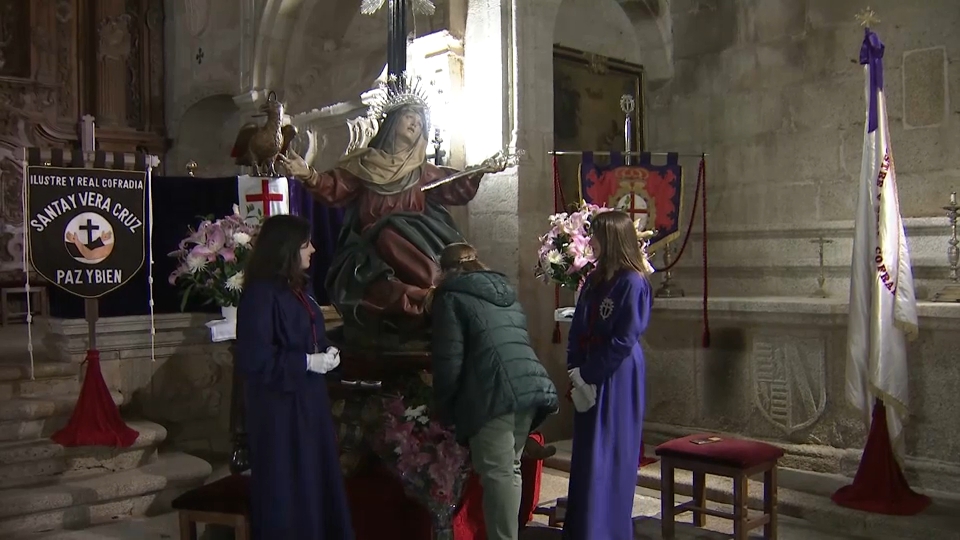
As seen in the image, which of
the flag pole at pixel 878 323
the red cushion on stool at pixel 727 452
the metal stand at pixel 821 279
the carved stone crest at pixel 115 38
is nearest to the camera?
the red cushion on stool at pixel 727 452

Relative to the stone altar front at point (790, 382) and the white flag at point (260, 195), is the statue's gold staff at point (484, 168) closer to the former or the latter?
the white flag at point (260, 195)

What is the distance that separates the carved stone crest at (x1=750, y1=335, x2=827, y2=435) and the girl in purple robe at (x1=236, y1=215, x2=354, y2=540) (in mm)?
3266

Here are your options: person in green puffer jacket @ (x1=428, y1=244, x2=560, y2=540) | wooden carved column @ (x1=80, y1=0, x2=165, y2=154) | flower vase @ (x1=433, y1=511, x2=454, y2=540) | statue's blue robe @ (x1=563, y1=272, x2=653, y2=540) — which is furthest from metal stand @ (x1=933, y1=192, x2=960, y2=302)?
wooden carved column @ (x1=80, y1=0, x2=165, y2=154)

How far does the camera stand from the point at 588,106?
7.76 m

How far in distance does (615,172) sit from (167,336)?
3393 millimetres

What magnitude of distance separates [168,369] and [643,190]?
11.9 ft

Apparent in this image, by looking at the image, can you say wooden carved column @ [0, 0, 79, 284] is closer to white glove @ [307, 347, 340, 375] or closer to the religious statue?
the religious statue

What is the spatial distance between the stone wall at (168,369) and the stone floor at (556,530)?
3.84 ft

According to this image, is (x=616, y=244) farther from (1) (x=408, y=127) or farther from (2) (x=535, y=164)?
(2) (x=535, y=164)

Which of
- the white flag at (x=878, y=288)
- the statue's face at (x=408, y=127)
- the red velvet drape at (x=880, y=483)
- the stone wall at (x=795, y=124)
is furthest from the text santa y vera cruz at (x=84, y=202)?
the red velvet drape at (x=880, y=483)

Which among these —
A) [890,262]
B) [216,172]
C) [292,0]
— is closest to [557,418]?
[890,262]

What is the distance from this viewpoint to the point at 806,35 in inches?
275

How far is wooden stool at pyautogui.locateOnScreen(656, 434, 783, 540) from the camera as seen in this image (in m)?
4.52

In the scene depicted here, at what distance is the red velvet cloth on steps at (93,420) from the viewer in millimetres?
5629
